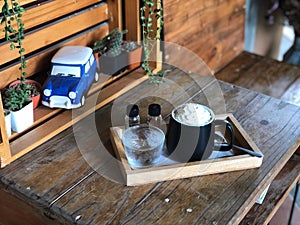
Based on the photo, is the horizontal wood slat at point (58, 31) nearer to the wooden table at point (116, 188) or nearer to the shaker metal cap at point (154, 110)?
the wooden table at point (116, 188)

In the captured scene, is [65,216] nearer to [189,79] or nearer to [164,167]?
[164,167]

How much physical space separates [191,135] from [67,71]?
42 centimetres

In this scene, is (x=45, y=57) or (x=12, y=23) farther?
(x=45, y=57)

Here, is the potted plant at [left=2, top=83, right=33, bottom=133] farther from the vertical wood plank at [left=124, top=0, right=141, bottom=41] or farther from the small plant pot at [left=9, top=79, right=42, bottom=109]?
the vertical wood plank at [left=124, top=0, right=141, bottom=41]

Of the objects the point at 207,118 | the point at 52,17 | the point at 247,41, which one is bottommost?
the point at 247,41

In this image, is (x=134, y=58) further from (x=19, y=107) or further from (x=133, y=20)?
(x=19, y=107)

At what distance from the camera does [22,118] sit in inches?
47.9

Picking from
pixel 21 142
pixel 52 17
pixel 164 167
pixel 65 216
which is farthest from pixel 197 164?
pixel 52 17

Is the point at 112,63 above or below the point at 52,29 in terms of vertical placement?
below

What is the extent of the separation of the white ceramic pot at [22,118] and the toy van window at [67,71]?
0.14m

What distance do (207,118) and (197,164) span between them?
0.37 feet

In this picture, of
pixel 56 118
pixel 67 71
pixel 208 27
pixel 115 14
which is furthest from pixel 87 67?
pixel 208 27

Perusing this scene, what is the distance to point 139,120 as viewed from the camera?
1290 millimetres

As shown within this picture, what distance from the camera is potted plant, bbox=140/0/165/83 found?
4.68 ft
